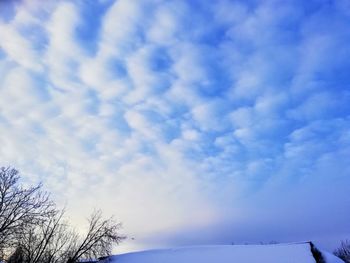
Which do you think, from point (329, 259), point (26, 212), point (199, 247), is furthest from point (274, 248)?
point (26, 212)

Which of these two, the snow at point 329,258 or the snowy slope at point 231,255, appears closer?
the snowy slope at point 231,255

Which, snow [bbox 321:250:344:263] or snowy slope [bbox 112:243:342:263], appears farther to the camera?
snow [bbox 321:250:344:263]

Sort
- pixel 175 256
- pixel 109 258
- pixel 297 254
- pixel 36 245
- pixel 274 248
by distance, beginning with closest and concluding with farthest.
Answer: pixel 297 254 < pixel 274 248 < pixel 175 256 < pixel 109 258 < pixel 36 245

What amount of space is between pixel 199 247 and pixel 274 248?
5.58 m

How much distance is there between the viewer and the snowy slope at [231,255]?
69.7 ft

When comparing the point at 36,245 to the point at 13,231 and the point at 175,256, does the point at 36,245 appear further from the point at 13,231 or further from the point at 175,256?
the point at 175,256

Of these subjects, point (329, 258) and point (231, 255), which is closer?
point (329, 258)

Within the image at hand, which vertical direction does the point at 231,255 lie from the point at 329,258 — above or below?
above

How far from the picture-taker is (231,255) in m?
23.3

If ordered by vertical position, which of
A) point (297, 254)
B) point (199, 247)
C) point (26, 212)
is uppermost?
point (26, 212)

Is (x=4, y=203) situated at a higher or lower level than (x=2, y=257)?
higher

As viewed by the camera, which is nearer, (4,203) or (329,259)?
(329,259)

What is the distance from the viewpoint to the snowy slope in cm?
2125

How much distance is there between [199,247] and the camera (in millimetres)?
25828
